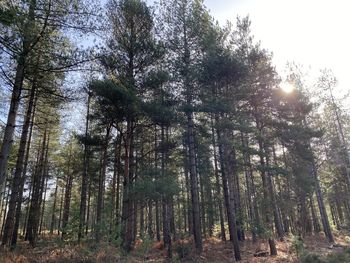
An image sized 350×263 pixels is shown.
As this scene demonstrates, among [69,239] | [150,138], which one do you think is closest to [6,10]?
[69,239]

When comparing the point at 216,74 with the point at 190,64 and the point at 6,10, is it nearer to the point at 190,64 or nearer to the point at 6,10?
the point at 190,64

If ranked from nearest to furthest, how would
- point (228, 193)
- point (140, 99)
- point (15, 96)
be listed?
point (15, 96) → point (140, 99) → point (228, 193)

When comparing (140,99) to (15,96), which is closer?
(15,96)

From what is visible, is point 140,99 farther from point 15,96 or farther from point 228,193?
point 228,193

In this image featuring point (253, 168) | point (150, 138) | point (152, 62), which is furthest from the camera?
point (150, 138)

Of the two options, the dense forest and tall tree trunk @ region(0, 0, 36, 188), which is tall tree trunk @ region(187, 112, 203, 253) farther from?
tall tree trunk @ region(0, 0, 36, 188)

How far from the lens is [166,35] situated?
14156mm

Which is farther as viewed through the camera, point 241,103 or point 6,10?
point 241,103

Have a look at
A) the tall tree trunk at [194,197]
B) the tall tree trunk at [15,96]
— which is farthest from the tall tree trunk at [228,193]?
the tall tree trunk at [15,96]

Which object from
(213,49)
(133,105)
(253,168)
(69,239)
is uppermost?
(213,49)

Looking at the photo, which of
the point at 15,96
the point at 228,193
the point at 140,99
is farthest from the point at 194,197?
the point at 15,96

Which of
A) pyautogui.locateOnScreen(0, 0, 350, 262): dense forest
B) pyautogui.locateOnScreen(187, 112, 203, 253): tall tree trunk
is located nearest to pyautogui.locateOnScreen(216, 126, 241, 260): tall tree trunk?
pyautogui.locateOnScreen(0, 0, 350, 262): dense forest

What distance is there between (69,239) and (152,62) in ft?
27.6

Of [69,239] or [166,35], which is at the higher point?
[166,35]
